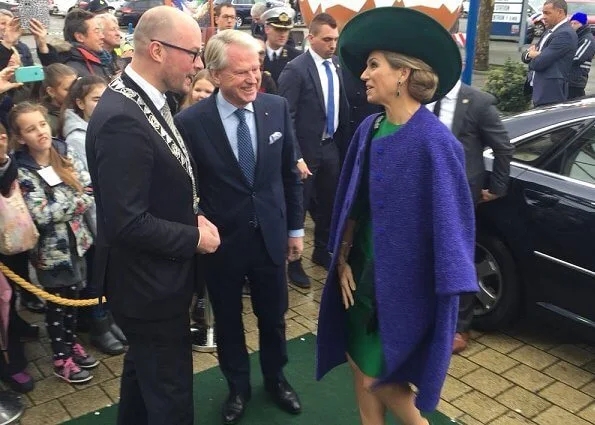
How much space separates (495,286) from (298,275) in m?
1.53

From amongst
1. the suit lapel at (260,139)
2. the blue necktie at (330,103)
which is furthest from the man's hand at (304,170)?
the suit lapel at (260,139)

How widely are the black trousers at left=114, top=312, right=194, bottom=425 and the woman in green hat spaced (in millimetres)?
759

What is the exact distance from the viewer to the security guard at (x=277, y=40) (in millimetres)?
6148

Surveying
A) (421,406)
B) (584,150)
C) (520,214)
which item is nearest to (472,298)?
(520,214)

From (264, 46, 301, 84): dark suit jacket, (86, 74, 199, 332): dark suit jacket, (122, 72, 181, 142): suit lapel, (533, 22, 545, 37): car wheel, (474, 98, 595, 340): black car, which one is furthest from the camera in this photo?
(533, 22, 545, 37): car wheel

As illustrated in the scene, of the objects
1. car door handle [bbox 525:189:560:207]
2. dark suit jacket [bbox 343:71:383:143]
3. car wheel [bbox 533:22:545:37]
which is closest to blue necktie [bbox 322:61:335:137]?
dark suit jacket [bbox 343:71:383:143]

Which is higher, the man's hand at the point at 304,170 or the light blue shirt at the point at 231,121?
the light blue shirt at the point at 231,121

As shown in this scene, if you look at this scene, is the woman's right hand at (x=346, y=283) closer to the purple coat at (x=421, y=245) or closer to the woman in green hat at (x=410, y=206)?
the woman in green hat at (x=410, y=206)

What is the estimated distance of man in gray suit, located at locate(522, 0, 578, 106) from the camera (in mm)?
7324

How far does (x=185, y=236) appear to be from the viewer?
2.28m

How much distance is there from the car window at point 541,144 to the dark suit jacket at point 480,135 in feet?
1.04

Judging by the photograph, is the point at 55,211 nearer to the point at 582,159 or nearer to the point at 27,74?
the point at 27,74

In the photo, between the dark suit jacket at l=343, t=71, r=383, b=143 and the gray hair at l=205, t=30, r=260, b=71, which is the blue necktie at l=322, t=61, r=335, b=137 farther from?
the gray hair at l=205, t=30, r=260, b=71

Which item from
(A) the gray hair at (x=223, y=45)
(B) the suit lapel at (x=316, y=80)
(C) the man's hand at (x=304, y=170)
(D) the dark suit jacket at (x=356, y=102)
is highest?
(A) the gray hair at (x=223, y=45)
